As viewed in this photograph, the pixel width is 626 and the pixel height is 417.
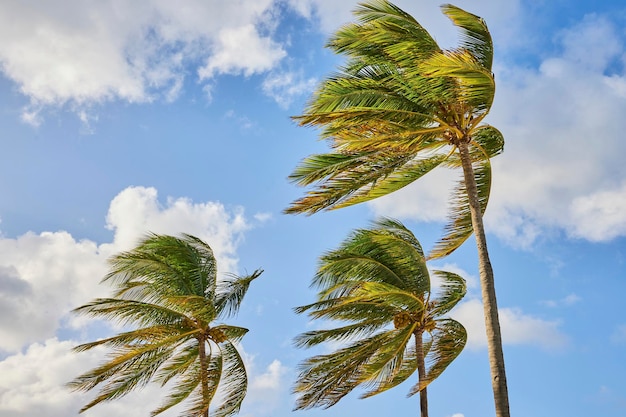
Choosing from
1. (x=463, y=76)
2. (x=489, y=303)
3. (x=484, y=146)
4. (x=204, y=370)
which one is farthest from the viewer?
(x=204, y=370)

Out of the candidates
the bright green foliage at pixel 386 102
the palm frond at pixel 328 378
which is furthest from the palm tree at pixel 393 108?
the palm frond at pixel 328 378

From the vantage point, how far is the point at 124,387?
21.6 meters

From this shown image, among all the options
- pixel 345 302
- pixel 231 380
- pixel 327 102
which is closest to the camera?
pixel 327 102

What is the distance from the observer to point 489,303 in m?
15.9

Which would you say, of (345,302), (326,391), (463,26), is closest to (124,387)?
(326,391)

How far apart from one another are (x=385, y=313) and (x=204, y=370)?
5.65m

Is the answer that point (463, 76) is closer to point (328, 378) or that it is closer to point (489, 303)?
point (489, 303)

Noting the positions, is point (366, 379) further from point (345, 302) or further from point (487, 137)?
point (487, 137)

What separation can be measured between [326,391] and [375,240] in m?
4.38

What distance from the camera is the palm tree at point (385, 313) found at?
19938 mm

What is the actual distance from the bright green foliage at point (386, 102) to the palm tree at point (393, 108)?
0.02 metres

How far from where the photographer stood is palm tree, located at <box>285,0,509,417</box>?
1631cm

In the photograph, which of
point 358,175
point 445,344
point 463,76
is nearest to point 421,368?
point 445,344

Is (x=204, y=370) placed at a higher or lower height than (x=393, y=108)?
lower
